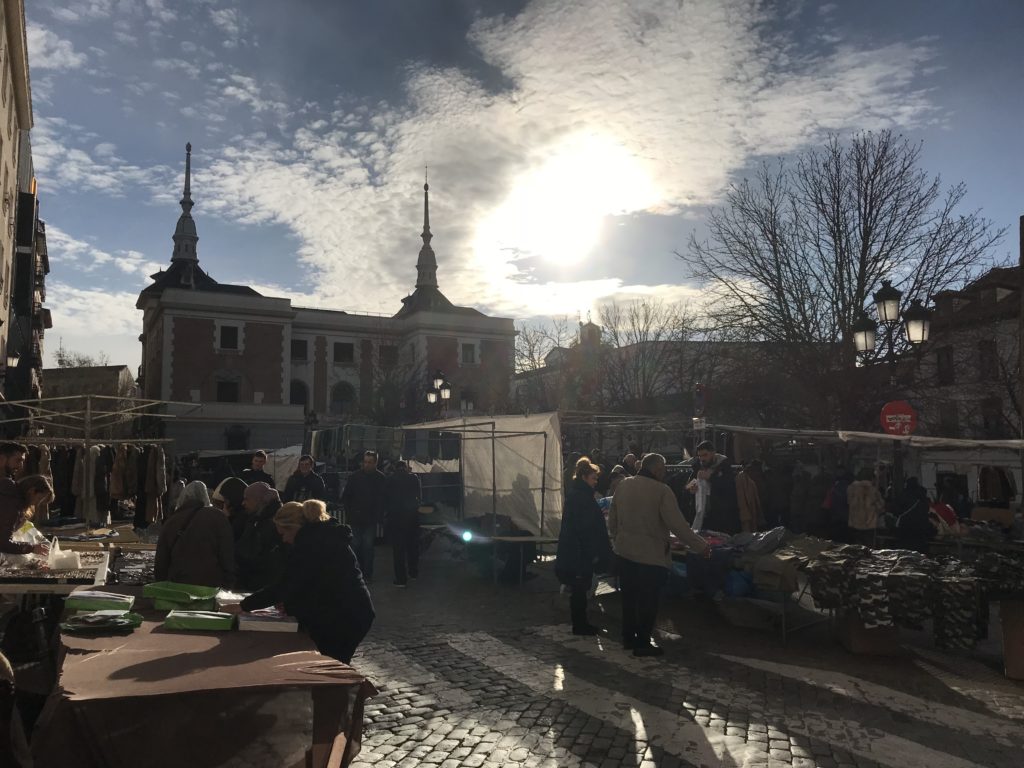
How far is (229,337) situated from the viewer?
47.4 m

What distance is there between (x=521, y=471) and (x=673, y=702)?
6.51m

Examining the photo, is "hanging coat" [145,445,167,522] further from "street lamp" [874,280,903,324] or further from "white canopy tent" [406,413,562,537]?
"street lamp" [874,280,903,324]

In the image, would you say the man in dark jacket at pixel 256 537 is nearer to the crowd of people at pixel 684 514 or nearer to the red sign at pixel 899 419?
the crowd of people at pixel 684 514

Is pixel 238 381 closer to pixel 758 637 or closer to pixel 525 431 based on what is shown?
pixel 525 431

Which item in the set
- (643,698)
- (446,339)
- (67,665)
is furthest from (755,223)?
(446,339)

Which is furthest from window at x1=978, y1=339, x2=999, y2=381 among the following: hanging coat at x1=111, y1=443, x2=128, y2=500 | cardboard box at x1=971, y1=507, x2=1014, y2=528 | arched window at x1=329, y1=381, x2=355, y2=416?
arched window at x1=329, y1=381, x2=355, y2=416

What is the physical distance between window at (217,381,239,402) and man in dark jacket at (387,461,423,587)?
3942 centimetres

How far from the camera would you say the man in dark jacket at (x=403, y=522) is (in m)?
10.6

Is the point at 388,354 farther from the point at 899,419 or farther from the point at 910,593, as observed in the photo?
the point at 910,593

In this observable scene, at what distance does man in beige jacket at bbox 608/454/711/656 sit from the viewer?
22.6ft

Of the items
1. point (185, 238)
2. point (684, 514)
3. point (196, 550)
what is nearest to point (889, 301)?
point (684, 514)

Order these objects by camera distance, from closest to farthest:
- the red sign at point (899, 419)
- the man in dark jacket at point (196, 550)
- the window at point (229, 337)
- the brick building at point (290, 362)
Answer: the man in dark jacket at point (196, 550) → the red sign at point (899, 419) → the brick building at point (290, 362) → the window at point (229, 337)

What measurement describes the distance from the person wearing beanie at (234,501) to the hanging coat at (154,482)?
4.28m

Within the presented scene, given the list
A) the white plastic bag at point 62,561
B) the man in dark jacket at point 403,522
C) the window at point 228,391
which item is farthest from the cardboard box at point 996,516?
the window at point 228,391
